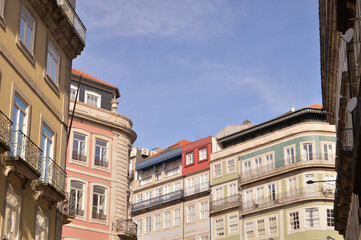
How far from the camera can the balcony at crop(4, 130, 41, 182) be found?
2238cm

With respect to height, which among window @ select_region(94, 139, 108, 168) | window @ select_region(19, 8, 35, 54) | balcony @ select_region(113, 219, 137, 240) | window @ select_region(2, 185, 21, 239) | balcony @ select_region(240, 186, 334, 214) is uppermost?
balcony @ select_region(240, 186, 334, 214)

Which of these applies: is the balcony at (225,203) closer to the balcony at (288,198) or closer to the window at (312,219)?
the balcony at (288,198)

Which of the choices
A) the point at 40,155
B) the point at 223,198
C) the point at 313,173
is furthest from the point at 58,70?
the point at 223,198

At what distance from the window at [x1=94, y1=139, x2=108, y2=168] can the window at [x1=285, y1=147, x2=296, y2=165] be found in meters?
25.7

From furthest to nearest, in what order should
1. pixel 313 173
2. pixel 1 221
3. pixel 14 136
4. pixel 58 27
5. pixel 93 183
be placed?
pixel 313 173 < pixel 93 183 < pixel 58 27 < pixel 14 136 < pixel 1 221

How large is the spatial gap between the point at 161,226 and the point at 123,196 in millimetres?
34420

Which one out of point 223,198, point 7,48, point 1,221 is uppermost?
point 223,198

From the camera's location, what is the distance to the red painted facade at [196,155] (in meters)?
78.3

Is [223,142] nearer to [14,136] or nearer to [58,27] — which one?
[58,27]

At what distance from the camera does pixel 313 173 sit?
6612cm

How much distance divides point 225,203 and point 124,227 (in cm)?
2883

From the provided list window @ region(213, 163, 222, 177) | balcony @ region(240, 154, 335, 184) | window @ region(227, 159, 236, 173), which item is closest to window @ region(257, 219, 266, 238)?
balcony @ region(240, 154, 335, 184)

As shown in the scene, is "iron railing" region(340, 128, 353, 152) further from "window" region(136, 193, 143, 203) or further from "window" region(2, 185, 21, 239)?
"window" region(136, 193, 143, 203)

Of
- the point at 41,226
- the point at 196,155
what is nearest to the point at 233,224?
the point at 196,155
